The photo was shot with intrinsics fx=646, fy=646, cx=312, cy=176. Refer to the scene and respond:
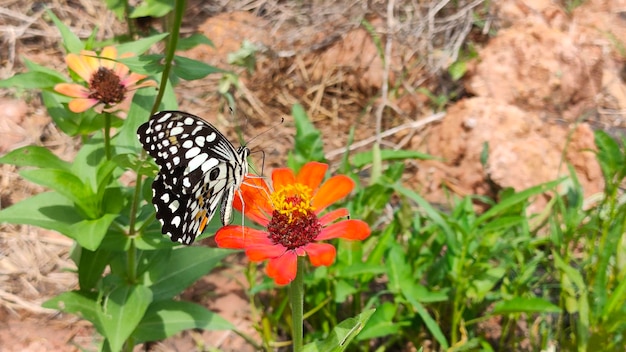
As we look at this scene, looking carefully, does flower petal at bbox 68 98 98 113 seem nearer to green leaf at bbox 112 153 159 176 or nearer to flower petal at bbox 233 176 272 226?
green leaf at bbox 112 153 159 176

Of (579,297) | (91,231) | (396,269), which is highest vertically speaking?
(91,231)

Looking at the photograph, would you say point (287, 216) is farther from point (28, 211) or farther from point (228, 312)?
point (228, 312)

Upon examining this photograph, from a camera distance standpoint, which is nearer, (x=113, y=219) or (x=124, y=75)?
(x=113, y=219)

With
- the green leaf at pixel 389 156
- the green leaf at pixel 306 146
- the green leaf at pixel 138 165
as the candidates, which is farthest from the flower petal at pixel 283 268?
the green leaf at pixel 389 156

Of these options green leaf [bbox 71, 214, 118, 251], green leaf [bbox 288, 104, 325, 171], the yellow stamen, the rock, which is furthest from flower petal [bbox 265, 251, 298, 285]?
the rock

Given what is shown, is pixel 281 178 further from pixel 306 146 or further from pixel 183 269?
pixel 306 146

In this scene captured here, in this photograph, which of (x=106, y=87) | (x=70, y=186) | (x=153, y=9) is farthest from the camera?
(x=153, y=9)

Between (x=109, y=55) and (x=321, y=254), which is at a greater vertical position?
(x=109, y=55)

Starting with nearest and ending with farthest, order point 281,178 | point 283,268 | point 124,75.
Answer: point 283,268, point 281,178, point 124,75

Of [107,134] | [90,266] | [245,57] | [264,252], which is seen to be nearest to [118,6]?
[245,57]
